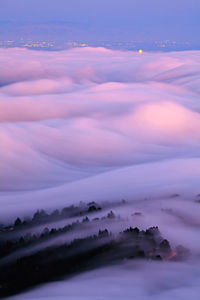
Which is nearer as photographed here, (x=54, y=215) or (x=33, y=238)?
(x=33, y=238)

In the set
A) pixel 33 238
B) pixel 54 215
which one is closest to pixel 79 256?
pixel 33 238

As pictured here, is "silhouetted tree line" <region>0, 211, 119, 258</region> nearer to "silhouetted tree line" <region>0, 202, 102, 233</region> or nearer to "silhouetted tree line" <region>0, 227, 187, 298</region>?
"silhouetted tree line" <region>0, 227, 187, 298</region>

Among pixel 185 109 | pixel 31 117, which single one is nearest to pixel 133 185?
pixel 185 109

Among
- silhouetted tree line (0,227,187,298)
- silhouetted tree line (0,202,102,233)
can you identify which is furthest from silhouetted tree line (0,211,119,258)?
silhouetted tree line (0,202,102,233)

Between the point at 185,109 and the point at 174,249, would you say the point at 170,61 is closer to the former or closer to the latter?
the point at 185,109

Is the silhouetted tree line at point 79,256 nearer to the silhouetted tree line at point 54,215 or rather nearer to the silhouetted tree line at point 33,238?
the silhouetted tree line at point 33,238

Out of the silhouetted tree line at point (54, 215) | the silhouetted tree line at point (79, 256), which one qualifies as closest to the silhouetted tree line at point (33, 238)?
the silhouetted tree line at point (79, 256)

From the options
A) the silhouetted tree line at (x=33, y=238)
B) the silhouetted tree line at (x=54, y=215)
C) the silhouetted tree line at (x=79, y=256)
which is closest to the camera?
the silhouetted tree line at (x=79, y=256)

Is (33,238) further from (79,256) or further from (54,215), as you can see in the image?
(54,215)
